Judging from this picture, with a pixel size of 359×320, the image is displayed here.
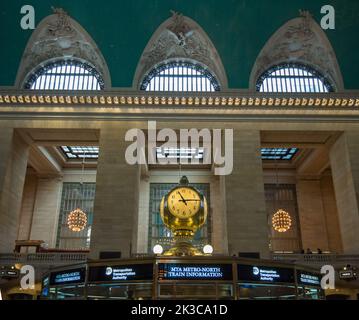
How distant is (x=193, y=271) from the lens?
3471 millimetres

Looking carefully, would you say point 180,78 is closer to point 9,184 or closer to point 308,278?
point 9,184

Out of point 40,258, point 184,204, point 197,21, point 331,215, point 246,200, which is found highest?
point 197,21

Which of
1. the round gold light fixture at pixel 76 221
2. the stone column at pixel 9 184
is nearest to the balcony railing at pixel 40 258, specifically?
the stone column at pixel 9 184

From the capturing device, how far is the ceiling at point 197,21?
16188 millimetres

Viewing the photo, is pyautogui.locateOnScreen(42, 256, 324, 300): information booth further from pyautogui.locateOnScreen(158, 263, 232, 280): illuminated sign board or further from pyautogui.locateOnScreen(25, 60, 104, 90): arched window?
pyautogui.locateOnScreen(25, 60, 104, 90): arched window

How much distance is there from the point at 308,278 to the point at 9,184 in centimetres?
1494

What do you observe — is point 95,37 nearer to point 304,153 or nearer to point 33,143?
point 33,143

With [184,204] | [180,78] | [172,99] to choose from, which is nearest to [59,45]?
[180,78]

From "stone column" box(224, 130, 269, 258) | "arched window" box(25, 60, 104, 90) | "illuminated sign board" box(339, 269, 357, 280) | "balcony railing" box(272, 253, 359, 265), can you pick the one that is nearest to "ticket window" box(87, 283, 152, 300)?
"stone column" box(224, 130, 269, 258)

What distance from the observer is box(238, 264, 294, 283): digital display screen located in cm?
352

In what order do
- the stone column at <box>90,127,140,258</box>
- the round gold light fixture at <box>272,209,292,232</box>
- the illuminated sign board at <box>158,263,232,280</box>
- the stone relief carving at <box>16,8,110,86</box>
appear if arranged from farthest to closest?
1. the round gold light fixture at <box>272,209,292,232</box>
2. the stone relief carving at <box>16,8,110,86</box>
3. the stone column at <box>90,127,140,258</box>
4. the illuminated sign board at <box>158,263,232,280</box>

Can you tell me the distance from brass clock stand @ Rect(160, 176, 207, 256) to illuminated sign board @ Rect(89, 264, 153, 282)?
88 cm

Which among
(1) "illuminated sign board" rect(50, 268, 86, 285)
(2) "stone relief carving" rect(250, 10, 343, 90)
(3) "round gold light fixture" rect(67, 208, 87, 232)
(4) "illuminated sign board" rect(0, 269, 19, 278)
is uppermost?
(2) "stone relief carving" rect(250, 10, 343, 90)

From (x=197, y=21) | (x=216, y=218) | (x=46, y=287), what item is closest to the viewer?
(x=46, y=287)
